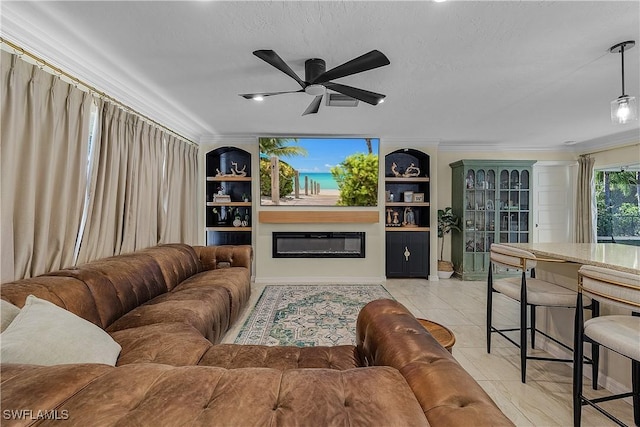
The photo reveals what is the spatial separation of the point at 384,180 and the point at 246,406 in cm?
466

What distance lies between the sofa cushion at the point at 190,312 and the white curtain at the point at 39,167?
731 mm

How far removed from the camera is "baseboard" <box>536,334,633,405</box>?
77.2 inches

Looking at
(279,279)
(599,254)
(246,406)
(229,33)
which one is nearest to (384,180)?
(279,279)

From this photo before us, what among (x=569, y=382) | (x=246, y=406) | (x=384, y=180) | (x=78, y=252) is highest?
(x=384, y=180)

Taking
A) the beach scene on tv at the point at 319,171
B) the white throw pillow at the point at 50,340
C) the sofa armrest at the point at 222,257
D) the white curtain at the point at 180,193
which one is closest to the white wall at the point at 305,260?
the beach scene on tv at the point at 319,171

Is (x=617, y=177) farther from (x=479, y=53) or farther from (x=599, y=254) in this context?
(x=479, y=53)

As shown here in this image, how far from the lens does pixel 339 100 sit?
3217mm

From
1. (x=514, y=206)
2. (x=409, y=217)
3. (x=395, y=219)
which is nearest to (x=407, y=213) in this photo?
(x=409, y=217)

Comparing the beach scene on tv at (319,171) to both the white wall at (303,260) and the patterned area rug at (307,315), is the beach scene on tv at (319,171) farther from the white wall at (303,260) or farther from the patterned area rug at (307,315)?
the patterned area rug at (307,315)

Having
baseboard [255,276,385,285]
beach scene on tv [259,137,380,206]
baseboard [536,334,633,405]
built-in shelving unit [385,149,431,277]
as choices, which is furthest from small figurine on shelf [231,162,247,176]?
baseboard [536,334,633,405]

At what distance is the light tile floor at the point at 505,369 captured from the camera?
185cm

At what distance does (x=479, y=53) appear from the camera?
234 cm

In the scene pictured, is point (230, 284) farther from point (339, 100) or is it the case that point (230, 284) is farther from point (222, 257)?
point (339, 100)

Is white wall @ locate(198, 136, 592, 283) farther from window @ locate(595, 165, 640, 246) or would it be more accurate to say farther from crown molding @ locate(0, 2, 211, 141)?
window @ locate(595, 165, 640, 246)
